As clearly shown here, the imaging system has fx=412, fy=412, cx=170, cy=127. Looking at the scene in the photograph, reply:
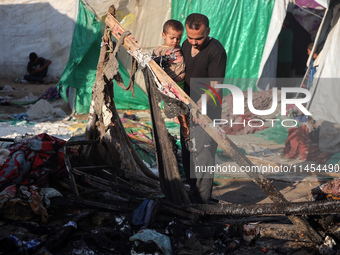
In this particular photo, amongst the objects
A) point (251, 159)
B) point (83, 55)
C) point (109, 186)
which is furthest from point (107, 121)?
point (83, 55)

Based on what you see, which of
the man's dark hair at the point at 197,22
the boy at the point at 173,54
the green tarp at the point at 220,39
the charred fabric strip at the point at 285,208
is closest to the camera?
the charred fabric strip at the point at 285,208

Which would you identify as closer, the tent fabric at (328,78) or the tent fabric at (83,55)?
the tent fabric at (328,78)

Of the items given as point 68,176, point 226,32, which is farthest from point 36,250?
point 226,32

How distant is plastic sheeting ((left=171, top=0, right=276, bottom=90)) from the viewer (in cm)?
830

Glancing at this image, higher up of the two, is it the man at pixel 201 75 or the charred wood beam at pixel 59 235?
the man at pixel 201 75

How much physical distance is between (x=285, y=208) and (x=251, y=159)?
2910 mm

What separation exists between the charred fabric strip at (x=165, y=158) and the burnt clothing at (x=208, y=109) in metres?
0.23

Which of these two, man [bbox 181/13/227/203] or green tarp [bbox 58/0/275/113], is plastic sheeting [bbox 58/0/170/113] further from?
man [bbox 181/13/227/203]

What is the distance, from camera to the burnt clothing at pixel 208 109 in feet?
11.5

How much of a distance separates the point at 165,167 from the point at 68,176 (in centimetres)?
108

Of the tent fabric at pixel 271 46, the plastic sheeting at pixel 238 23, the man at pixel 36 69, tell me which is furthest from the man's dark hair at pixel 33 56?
the tent fabric at pixel 271 46

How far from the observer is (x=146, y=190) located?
4.10m

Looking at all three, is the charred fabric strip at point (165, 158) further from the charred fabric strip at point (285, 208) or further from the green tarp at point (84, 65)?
the green tarp at point (84, 65)

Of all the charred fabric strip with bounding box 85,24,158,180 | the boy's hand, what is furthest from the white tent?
the boy's hand
